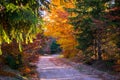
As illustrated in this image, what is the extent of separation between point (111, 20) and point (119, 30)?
2.96ft

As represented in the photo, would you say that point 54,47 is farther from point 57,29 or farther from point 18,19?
point 18,19

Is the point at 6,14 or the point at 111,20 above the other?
the point at 6,14

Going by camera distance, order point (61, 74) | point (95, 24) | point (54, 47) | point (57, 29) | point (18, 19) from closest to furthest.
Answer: point (18, 19)
point (95, 24)
point (61, 74)
point (57, 29)
point (54, 47)

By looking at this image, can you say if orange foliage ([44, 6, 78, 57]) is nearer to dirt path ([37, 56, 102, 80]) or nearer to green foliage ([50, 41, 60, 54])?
dirt path ([37, 56, 102, 80])

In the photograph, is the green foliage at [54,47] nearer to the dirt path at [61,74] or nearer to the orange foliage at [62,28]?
the orange foliage at [62,28]

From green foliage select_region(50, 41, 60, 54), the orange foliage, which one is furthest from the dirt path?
green foliage select_region(50, 41, 60, 54)

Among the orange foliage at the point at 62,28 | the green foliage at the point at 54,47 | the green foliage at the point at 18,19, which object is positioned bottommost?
the green foliage at the point at 54,47

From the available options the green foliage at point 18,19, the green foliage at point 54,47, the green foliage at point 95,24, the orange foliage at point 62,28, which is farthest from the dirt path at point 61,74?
the green foliage at point 54,47

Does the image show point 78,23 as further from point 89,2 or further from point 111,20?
point 111,20

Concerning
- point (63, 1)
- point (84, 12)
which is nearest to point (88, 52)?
point (84, 12)

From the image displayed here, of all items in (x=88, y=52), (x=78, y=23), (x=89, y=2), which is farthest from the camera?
(x=88, y=52)

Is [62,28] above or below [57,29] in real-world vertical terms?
above

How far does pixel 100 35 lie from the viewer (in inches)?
1224

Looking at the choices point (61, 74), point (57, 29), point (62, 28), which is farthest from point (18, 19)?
point (57, 29)
